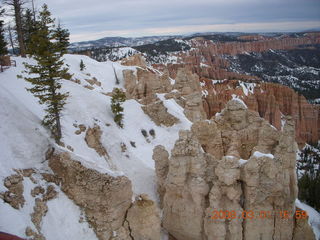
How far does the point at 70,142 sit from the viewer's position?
22609mm

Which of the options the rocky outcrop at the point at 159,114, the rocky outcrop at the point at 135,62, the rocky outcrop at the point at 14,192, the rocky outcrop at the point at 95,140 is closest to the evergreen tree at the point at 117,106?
the rocky outcrop at the point at 95,140

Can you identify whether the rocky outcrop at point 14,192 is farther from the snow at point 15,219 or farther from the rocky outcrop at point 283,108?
the rocky outcrop at point 283,108

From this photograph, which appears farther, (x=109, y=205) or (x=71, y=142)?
(x=71, y=142)

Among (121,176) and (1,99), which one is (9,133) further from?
(121,176)

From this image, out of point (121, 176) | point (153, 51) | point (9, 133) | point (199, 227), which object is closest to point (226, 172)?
point (199, 227)

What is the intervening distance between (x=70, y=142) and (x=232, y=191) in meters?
14.0

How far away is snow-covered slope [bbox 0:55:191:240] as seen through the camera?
1484 centimetres

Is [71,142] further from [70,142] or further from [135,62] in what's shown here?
[135,62]

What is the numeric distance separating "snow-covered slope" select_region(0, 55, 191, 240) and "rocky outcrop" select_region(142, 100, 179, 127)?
0.65 metres

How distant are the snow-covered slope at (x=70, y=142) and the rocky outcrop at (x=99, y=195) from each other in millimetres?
482

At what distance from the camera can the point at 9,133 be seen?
17.9 m

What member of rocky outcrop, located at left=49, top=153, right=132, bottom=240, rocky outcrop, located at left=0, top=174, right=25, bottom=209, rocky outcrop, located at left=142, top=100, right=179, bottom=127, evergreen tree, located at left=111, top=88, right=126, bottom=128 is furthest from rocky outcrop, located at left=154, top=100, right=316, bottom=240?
rocky outcrop, located at left=142, top=100, right=179, bottom=127
